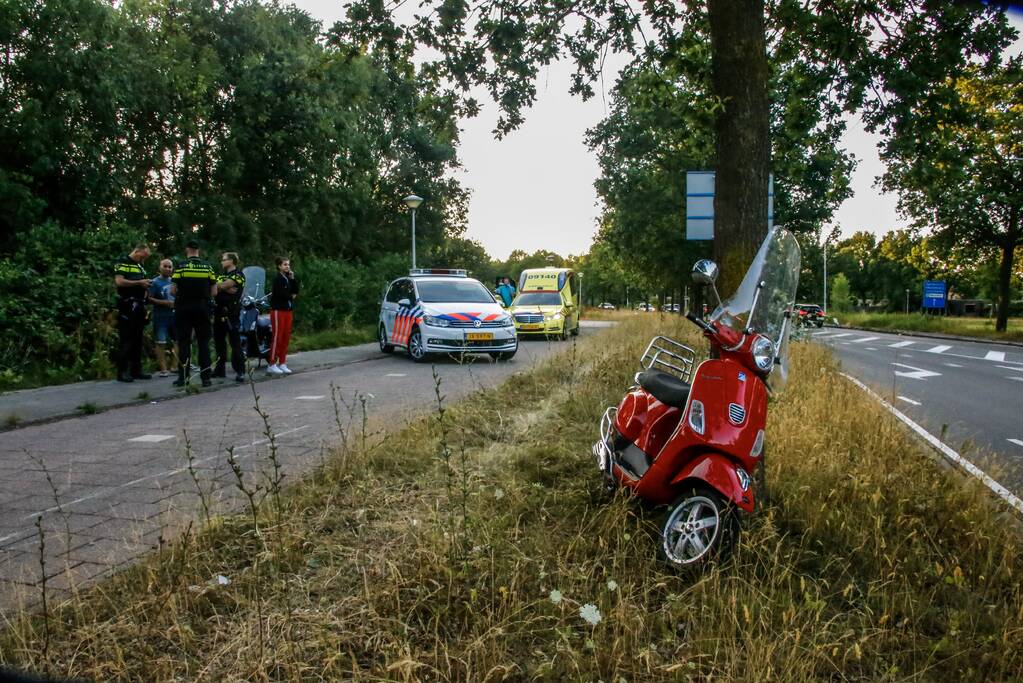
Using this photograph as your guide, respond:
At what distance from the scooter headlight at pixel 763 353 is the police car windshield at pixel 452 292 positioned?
1162 cm

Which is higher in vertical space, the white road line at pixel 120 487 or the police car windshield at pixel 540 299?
the police car windshield at pixel 540 299

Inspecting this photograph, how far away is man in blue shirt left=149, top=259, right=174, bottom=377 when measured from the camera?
1122cm

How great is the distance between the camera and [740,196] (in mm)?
5316

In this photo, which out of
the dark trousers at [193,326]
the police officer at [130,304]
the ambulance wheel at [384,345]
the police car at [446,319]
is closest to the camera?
the dark trousers at [193,326]

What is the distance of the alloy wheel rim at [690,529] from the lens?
3375 millimetres

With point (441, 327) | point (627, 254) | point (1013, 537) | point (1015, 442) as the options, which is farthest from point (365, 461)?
point (627, 254)

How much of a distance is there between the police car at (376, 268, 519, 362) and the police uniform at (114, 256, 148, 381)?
5.07m

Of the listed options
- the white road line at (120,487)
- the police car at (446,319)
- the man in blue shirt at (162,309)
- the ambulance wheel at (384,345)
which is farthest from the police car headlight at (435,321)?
the white road line at (120,487)

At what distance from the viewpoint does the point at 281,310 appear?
11930mm

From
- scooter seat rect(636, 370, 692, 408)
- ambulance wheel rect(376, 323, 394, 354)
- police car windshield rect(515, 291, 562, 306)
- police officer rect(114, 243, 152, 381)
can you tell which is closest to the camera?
scooter seat rect(636, 370, 692, 408)

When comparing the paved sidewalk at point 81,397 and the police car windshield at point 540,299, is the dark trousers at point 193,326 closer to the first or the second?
the paved sidewalk at point 81,397

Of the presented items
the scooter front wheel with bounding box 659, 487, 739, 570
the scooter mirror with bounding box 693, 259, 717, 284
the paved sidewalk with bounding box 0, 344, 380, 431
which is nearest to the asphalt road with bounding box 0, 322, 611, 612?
the paved sidewalk with bounding box 0, 344, 380, 431

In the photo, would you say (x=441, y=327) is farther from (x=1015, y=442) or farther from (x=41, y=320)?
(x=1015, y=442)

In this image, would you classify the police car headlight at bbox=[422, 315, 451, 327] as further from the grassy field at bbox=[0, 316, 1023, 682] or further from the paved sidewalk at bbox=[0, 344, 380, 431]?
the grassy field at bbox=[0, 316, 1023, 682]
